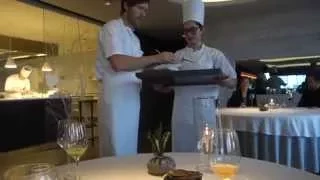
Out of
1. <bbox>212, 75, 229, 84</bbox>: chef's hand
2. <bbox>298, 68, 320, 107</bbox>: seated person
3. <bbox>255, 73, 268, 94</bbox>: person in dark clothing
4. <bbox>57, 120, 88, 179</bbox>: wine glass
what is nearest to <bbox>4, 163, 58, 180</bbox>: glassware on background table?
<bbox>57, 120, 88, 179</bbox>: wine glass

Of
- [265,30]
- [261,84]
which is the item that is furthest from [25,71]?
[265,30]

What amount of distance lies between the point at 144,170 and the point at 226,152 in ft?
0.92

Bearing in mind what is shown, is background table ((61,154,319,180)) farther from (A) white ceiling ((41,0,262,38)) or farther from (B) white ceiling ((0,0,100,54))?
(B) white ceiling ((0,0,100,54))

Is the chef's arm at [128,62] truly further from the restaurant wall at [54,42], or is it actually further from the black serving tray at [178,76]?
the restaurant wall at [54,42]

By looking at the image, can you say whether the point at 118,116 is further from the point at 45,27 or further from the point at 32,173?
the point at 45,27

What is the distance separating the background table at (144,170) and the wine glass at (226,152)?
0.08 m

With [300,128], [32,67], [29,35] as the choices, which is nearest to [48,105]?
[29,35]

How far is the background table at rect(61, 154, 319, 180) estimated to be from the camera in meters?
0.89

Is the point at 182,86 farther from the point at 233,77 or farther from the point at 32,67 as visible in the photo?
the point at 32,67

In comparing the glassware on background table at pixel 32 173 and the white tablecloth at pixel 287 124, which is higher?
the glassware on background table at pixel 32 173

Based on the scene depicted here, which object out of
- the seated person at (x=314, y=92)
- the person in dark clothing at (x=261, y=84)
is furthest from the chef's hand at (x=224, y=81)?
the person in dark clothing at (x=261, y=84)

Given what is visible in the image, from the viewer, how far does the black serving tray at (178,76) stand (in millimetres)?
1522

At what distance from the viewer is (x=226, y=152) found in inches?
32.1

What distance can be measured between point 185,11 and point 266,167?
4.33 ft
